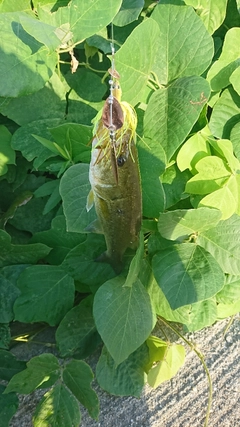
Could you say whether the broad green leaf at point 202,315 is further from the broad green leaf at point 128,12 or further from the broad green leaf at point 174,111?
the broad green leaf at point 128,12

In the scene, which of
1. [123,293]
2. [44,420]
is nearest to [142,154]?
[123,293]

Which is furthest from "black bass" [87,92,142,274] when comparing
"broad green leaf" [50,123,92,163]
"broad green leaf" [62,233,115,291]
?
"broad green leaf" [50,123,92,163]

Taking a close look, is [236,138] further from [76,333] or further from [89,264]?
[76,333]

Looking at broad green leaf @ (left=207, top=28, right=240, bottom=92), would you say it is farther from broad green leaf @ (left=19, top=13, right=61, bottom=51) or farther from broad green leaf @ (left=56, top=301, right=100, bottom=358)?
broad green leaf @ (left=56, top=301, right=100, bottom=358)

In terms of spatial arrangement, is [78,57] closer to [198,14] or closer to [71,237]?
[198,14]

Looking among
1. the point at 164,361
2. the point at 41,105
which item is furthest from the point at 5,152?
the point at 164,361

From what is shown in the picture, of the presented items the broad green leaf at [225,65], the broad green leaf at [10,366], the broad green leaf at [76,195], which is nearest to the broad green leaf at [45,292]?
the broad green leaf at [10,366]
